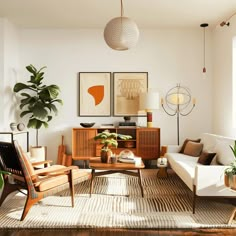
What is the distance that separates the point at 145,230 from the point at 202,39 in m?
4.56

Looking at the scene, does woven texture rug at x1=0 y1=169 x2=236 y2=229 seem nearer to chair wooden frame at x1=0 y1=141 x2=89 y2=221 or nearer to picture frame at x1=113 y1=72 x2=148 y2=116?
chair wooden frame at x1=0 y1=141 x2=89 y2=221

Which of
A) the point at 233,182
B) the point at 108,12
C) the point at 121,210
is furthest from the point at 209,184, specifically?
the point at 108,12

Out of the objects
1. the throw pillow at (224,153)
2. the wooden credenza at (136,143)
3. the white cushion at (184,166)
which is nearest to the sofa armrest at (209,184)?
the white cushion at (184,166)

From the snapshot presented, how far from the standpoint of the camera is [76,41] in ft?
20.0

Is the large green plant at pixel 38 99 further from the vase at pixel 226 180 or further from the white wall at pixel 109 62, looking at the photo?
the vase at pixel 226 180

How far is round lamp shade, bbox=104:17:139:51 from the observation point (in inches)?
124

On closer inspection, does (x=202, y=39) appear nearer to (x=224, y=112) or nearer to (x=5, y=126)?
(x=224, y=112)

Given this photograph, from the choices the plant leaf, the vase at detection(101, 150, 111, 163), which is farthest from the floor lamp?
the plant leaf

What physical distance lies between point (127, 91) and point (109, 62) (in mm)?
721

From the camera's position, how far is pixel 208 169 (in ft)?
10.5

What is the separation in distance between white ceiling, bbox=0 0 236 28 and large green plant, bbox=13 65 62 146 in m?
0.97

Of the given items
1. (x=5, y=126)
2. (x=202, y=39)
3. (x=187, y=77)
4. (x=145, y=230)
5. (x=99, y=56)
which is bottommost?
(x=145, y=230)

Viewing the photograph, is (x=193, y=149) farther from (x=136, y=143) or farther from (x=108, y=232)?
(x=108, y=232)

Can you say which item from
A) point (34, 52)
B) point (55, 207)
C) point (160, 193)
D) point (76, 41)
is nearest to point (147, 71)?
point (76, 41)
